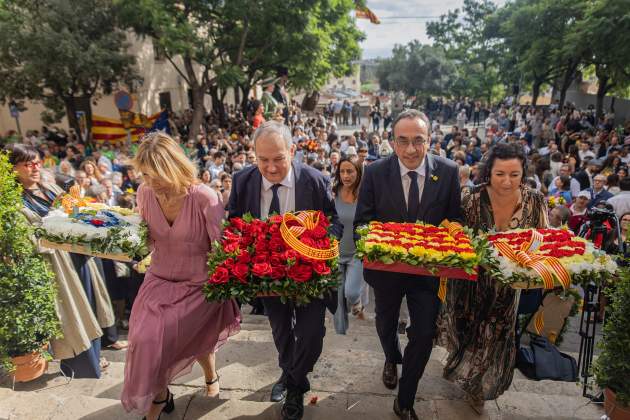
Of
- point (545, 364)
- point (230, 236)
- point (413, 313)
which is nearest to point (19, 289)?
point (230, 236)

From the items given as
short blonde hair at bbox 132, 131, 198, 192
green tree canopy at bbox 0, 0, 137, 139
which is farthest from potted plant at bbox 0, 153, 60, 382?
green tree canopy at bbox 0, 0, 137, 139

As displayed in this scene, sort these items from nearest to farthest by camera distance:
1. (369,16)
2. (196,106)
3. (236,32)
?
(236,32), (196,106), (369,16)

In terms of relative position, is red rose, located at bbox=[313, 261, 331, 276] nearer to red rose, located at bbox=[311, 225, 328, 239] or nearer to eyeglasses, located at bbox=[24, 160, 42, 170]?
red rose, located at bbox=[311, 225, 328, 239]

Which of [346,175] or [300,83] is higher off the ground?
[300,83]

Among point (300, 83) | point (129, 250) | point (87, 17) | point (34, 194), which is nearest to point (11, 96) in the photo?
point (87, 17)

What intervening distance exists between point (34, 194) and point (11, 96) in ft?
52.1

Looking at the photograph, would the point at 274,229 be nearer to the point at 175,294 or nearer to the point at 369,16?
the point at 175,294

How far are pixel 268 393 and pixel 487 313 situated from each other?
6.14 ft

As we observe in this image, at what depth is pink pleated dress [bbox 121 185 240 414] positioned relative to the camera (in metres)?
2.86

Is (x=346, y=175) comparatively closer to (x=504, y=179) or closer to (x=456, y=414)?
(x=504, y=179)

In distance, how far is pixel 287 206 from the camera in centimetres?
339

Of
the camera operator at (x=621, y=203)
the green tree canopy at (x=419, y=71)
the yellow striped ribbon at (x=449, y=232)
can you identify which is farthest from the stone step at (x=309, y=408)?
the green tree canopy at (x=419, y=71)

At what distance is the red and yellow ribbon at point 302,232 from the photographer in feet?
9.23

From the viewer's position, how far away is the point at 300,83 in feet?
72.9
